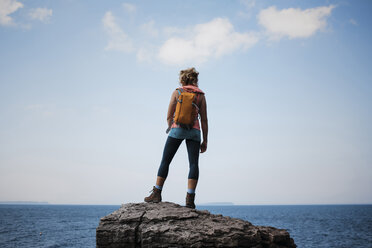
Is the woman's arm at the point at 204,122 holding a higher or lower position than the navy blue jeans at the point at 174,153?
higher

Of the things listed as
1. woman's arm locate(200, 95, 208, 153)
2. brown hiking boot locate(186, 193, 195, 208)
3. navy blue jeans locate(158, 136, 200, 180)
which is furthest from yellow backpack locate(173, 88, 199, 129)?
brown hiking boot locate(186, 193, 195, 208)

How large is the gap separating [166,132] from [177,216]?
5.97 feet

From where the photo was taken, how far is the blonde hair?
21.0 feet

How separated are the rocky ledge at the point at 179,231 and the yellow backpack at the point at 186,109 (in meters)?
1.76

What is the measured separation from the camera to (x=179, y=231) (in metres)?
5.14

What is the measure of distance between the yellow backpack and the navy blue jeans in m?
0.41

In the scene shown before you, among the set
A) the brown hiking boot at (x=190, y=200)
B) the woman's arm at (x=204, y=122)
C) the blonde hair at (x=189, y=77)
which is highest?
the blonde hair at (x=189, y=77)

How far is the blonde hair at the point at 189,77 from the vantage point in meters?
6.39

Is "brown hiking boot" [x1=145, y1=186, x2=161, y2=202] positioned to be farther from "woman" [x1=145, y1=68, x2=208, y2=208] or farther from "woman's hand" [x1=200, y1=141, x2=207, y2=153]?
"woman's hand" [x1=200, y1=141, x2=207, y2=153]

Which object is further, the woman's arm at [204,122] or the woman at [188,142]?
the woman's arm at [204,122]

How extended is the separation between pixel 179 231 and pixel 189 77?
322cm

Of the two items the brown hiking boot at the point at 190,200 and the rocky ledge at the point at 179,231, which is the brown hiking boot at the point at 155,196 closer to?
the rocky ledge at the point at 179,231

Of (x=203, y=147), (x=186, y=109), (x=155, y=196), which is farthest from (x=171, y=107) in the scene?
(x=155, y=196)

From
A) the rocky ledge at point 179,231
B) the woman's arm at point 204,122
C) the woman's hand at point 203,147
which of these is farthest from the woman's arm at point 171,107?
the rocky ledge at point 179,231
